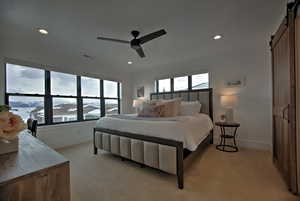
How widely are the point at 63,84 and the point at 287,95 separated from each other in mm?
4597

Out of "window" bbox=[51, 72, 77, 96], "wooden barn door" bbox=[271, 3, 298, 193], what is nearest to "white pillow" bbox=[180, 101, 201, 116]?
"wooden barn door" bbox=[271, 3, 298, 193]

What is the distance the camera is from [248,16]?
2.20 metres

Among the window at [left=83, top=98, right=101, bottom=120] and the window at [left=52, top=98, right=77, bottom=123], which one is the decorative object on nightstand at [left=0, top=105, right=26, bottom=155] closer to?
the window at [left=52, top=98, right=77, bottom=123]

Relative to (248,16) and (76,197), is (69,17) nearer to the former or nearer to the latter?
(76,197)

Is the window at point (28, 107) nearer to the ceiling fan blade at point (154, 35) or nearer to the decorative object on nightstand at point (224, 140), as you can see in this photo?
the ceiling fan blade at point (154, 35)

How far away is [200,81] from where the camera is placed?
4.09 meters

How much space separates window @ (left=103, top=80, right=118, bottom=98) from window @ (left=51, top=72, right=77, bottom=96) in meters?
1.04

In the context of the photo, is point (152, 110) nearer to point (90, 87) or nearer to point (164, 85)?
point (164, 85)

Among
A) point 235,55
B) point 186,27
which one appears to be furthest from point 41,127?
point 235,55

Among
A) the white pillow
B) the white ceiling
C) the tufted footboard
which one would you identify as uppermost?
the white ceiling

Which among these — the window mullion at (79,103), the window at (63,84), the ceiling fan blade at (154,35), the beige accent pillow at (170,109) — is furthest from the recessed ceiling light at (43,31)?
the beige accent pillow at (170,109)

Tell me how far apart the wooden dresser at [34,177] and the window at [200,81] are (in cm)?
394

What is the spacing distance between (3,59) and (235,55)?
521 centimetres

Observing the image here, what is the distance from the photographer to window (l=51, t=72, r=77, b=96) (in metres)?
3.53
